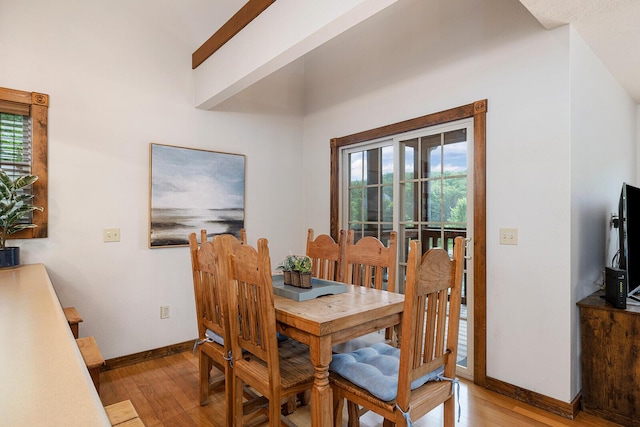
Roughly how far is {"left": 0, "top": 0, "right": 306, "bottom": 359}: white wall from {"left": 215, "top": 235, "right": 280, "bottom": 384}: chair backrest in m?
1.53

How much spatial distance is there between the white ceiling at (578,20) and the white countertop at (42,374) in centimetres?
255

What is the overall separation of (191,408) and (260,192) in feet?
7.16

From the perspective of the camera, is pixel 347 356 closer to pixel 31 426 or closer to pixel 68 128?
pixel 31 426

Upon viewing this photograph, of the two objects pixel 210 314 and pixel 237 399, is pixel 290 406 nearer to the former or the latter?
pixel 237 399

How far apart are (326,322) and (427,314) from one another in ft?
1.44

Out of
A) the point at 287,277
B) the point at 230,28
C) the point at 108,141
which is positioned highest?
the point at 230,28

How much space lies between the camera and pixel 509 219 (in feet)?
7.96

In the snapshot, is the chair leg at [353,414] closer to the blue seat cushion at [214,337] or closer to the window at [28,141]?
the blue seat cushion at [214,337]

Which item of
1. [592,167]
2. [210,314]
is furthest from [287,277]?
[592,167]

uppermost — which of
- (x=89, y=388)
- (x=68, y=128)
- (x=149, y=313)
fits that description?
(x=68, y=128)

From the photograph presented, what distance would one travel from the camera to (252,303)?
1.68 metres

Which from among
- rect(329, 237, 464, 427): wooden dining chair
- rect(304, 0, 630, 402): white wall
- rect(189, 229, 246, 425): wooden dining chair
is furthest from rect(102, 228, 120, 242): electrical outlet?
rect(304, 0, 630, 402): white wall

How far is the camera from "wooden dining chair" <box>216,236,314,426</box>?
156 cm

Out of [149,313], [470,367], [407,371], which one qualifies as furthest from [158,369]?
[470,367]
